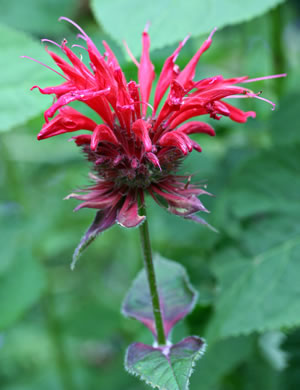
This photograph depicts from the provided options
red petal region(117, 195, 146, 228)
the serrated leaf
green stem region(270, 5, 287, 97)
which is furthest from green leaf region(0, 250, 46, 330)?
green stem region(270, 5, 287, 97)

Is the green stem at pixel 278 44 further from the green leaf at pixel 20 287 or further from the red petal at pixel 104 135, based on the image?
the green leaf at pixel 20 287

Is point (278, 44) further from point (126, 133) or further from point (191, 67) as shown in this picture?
point (126, 133)

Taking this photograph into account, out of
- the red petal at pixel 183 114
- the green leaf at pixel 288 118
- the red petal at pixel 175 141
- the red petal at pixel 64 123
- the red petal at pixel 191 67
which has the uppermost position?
the green leaf at pixel 288 118

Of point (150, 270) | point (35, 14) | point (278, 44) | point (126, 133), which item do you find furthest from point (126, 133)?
point (35, 14)

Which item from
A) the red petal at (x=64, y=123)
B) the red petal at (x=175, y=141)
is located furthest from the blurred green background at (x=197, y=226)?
the red petal at (x=175, y=141)

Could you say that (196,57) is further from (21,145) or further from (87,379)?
(21,145)

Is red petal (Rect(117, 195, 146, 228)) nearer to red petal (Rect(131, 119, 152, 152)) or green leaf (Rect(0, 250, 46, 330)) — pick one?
red petal (Rect(131, 119, 152, 152))
